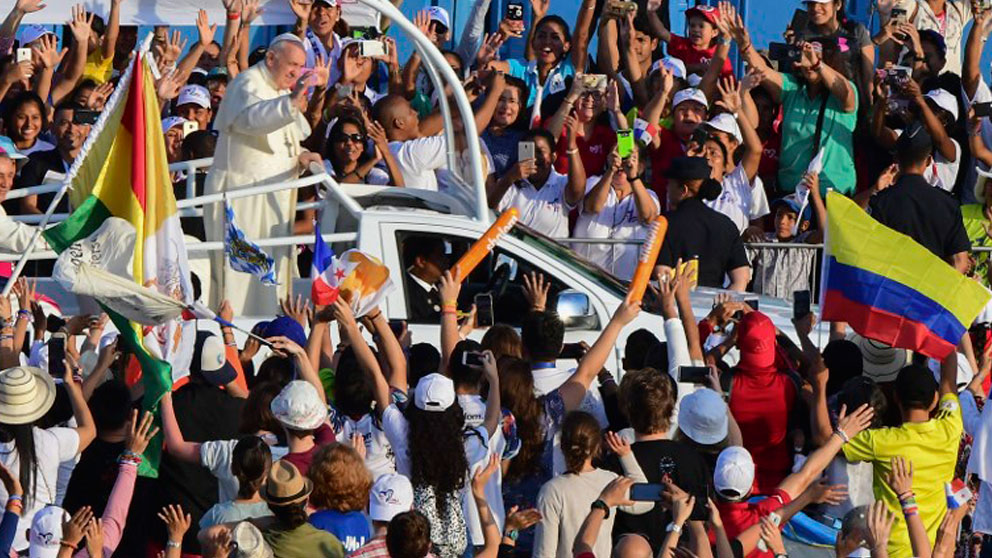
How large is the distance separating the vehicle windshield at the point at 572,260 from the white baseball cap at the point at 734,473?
351 centimetres

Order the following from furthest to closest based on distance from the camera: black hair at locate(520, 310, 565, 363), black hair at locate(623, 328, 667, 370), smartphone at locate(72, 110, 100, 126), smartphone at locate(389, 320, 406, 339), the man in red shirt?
1. smartphone at locate(72, 110, 100, 126)
2. smartphone at locate(389, 320, 406, 339)
3. black hair at locate(623, 328, 667, 370)
4. black hair at locate(520, 310, 565, 363)
5. the man in red shirt

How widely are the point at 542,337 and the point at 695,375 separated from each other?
2.55 ft

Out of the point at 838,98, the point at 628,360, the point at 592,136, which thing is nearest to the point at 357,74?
the point at 592,136

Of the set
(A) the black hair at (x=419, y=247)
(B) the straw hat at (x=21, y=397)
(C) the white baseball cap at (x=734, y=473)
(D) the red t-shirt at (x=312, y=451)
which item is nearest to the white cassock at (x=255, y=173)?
(A) the black hair at (x=419, y=247)

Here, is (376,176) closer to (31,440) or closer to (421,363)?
(421,363)

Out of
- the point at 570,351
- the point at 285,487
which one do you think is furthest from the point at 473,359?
the point at 570,351

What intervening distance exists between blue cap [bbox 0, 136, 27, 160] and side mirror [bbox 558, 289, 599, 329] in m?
3.57

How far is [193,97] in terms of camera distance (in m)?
16.0

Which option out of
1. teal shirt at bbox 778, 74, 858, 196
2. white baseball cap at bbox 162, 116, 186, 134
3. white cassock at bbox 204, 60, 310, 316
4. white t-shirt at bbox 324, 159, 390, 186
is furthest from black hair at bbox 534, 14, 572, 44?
white cassock at bbox 204, 60, 310, 316

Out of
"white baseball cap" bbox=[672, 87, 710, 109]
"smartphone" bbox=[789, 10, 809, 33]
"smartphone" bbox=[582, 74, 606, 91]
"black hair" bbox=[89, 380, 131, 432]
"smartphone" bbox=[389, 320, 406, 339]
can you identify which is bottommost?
"smartphone" bbox=[389, 320, 406, 339]

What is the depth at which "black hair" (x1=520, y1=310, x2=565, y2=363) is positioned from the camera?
1132cm

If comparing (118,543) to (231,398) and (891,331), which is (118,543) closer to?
(231,398)

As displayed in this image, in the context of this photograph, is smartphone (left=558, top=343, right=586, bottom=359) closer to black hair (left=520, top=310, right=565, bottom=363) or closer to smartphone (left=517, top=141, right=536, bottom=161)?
black hair (left=520, top=310, right=565, bottom=363)

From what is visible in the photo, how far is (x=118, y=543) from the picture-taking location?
9.71 meters
